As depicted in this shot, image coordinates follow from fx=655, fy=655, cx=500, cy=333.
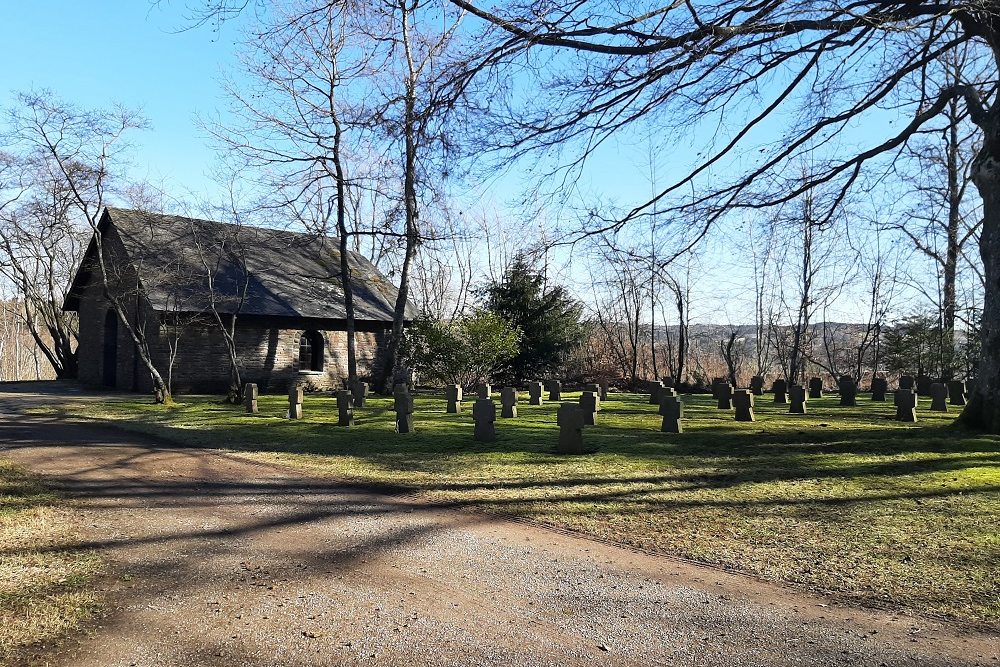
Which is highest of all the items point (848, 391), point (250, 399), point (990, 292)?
point (990, 292)

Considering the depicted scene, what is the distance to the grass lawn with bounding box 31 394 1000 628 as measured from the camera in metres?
4.95

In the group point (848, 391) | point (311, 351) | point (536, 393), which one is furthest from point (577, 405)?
point (311, 351)

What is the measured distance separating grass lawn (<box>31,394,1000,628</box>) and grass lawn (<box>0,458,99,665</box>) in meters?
3.32

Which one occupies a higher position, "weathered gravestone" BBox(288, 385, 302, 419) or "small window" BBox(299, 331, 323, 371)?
"small window" BBox(299, 331, 323, 371)

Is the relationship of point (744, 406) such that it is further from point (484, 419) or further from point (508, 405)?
point (484, 419)

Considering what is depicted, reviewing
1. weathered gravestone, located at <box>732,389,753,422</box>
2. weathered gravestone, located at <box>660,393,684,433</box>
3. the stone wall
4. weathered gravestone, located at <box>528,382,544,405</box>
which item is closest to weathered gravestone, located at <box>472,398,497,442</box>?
weathered gravestone, located at <box>660,393,684,433</box>

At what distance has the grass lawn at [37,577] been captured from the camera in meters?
3.74

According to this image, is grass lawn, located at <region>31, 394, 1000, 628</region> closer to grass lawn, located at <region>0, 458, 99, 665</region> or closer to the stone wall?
grass lawn, located at <region>0, 458, 99, 665</region>

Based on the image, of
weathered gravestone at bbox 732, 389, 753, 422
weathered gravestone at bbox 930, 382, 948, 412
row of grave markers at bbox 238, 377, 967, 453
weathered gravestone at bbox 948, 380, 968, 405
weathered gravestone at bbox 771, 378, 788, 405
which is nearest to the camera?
row of grave markers at bbox 238, 377, 967, 453

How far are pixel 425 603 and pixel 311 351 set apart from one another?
23.5 meters

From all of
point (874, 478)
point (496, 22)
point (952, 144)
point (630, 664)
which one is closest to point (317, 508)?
point (630, 664)

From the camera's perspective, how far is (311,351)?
2659 centimetres

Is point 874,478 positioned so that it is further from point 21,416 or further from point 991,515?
point 21,416

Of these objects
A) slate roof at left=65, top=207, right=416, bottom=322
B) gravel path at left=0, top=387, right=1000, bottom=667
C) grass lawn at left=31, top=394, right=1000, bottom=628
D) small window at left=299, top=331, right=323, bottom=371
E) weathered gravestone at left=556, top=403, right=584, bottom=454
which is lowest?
gravel path at left=0, top=387, right=1000, bottom=667
